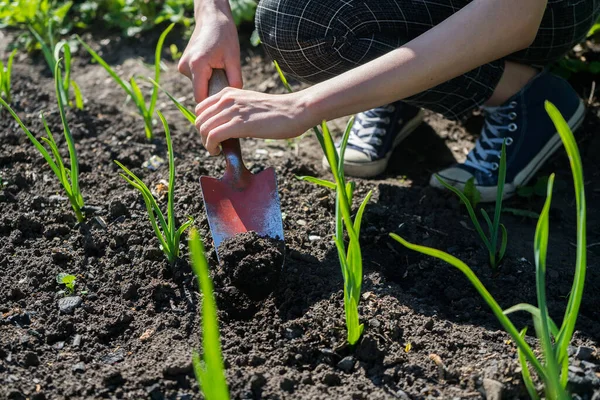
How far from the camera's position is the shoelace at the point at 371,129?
240 centimetres

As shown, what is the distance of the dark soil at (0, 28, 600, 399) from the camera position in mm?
1436

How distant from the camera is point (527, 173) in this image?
2.23 m

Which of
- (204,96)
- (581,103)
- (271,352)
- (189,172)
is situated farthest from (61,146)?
(581,103)

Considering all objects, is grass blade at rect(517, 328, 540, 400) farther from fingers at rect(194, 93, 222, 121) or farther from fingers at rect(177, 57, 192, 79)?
fingers at rect(177, 57, 192, 79)

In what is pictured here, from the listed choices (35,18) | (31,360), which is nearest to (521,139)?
(31,360)

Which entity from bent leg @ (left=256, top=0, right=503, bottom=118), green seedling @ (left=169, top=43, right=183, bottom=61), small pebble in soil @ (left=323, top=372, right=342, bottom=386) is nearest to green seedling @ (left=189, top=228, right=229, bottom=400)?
small pebble in soil @ (left=323, top=372, right=342, bottom=386)

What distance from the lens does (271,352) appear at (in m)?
1.53

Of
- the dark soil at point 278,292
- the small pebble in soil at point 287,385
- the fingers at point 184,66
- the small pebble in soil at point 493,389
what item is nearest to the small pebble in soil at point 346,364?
the dark soil at point 278,292

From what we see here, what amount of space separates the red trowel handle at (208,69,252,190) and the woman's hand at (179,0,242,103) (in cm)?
2

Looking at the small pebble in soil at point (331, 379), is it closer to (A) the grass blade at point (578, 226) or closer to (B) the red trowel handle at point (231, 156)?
(A) the grass blade at point (578, 226)

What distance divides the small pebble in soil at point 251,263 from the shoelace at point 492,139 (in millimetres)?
864

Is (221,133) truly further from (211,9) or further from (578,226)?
(578,226)

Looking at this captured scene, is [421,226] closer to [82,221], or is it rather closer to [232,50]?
[232,50]

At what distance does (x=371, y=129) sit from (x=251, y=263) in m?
0.96
